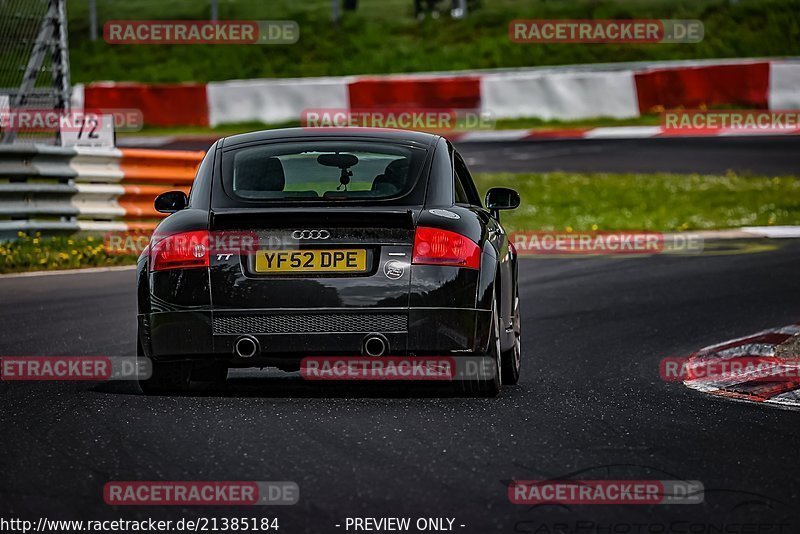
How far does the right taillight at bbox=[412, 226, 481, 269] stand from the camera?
7.30 meters

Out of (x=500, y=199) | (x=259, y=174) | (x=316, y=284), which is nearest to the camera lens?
(x=316, y=284)

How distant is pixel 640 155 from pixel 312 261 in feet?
63.9

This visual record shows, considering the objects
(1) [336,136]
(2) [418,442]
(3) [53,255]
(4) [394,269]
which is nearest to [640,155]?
(3) [53,255]

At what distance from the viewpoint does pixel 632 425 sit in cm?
695

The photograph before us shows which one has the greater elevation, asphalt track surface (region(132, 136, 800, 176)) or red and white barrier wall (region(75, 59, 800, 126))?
red and white barrier wall (region(75, 59, 800, 126))

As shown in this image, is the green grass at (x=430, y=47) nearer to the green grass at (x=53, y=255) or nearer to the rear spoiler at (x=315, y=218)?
the green grass at (x=53, y=255)

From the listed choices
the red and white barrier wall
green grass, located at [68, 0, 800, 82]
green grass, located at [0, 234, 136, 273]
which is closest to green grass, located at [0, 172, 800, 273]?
green grass, located at [0, 234, 136, 273]

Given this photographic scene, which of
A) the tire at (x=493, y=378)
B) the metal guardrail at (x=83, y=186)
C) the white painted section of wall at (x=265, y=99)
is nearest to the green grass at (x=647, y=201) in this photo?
the metal guardrail at (x=83, y=186)

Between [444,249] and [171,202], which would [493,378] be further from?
[171,202]

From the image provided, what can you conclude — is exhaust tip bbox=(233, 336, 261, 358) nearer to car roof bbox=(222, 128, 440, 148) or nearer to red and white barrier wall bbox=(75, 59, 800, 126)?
car roof bbox=(222, 128, 440, 148)

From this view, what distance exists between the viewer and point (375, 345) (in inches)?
286

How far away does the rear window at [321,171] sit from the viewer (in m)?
7.80

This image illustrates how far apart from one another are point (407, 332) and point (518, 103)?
79.5 ft

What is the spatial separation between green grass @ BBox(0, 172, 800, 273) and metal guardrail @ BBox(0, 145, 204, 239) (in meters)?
4.65
